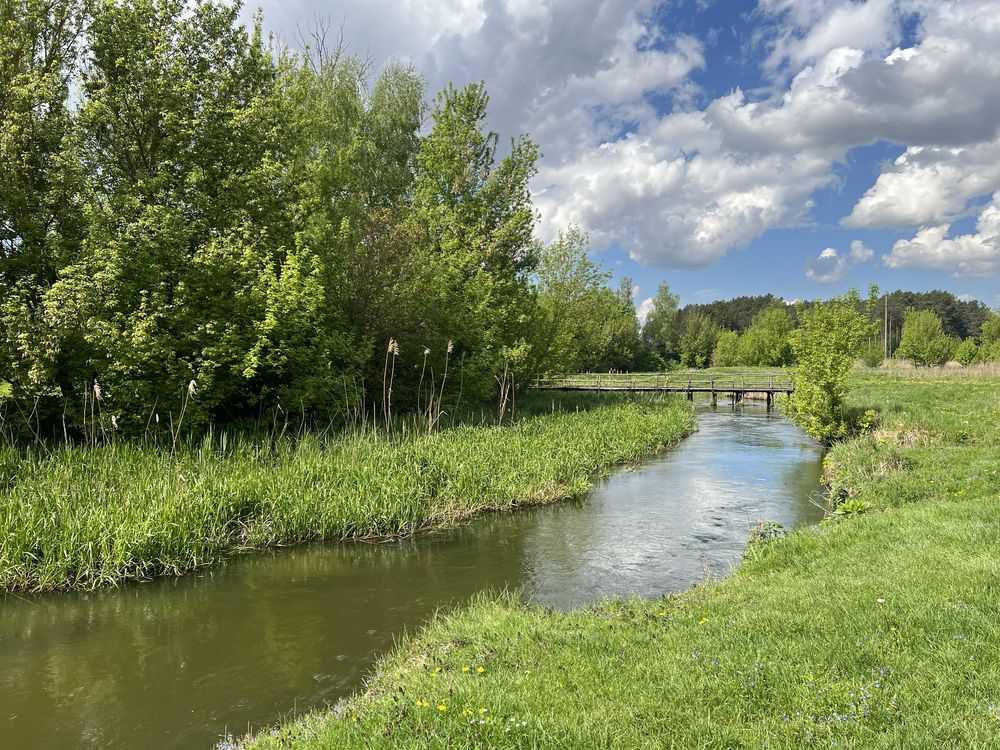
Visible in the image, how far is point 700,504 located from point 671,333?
289 feet

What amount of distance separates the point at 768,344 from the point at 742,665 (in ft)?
284

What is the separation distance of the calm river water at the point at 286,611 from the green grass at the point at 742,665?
3.28 ft

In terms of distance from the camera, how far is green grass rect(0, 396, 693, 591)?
8.77 meters

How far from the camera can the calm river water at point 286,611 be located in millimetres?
5734

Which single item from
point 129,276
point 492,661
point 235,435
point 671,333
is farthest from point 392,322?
point 671,333

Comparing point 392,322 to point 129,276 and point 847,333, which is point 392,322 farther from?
point 847,333

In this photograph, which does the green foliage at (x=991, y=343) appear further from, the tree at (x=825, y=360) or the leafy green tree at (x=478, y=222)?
the leafy green tree at (x=478, y=222)

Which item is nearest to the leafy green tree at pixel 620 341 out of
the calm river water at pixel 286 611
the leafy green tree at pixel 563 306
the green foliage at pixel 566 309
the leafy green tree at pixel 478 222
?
the green foliage at pixel 566 309

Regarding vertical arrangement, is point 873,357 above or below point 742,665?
A: above

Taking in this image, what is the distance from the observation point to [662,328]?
98.7 metres

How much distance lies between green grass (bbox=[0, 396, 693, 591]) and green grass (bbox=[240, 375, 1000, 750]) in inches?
175

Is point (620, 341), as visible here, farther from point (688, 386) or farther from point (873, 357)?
point (688, 386)

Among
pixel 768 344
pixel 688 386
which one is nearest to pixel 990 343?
pixel 768 344

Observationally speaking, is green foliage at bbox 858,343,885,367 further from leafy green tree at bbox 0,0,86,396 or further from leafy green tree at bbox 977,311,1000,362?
leafy green tree at bbox 0,0,86,396
